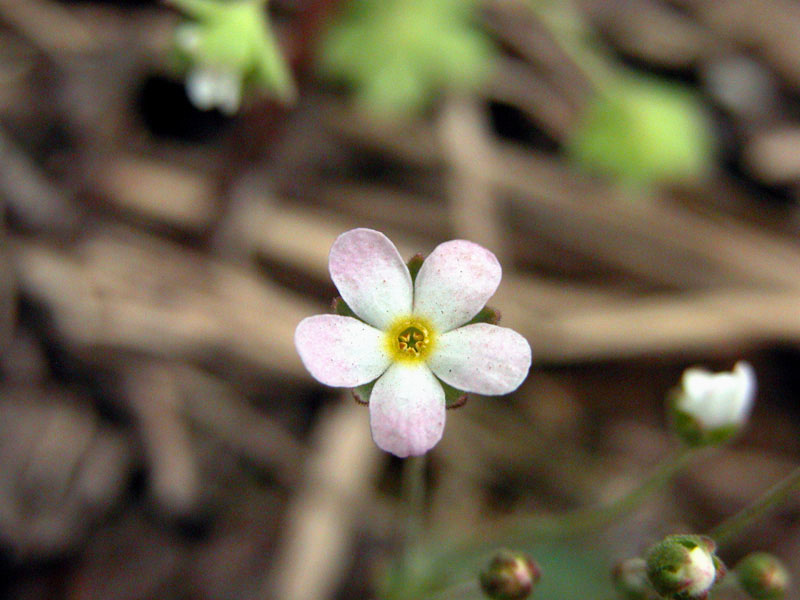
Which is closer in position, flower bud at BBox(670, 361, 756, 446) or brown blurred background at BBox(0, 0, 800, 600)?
flower bud at BBox(670, 361, 756, 446)

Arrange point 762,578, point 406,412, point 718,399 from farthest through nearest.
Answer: point 718,399, point 762,578, point 406,412

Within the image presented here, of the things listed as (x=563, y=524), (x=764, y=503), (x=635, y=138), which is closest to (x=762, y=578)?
(x=764, y=503)

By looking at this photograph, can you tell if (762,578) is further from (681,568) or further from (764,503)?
(681,568)

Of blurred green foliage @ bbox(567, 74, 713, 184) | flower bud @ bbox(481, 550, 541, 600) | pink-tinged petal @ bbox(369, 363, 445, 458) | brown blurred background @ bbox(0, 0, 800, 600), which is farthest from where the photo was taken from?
blurred green foliage @ bbox(567, 74, 713, 184)

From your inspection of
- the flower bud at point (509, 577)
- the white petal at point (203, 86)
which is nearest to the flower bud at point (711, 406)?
the flower bud at point (509, 577)

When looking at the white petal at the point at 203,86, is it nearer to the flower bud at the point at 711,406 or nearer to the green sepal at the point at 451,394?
the green sepal at the point at 451,394

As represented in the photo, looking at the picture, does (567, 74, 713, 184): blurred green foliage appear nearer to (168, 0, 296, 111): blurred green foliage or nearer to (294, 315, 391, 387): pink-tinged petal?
(168, 0, 296, 111): blurred green foliage

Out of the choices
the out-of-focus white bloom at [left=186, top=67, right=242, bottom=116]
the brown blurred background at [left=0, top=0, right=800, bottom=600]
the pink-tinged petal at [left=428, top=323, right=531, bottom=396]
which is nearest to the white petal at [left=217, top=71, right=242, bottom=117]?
the out-of-focus white bloom at [left=186, top=67, right=242, bottom=116]
